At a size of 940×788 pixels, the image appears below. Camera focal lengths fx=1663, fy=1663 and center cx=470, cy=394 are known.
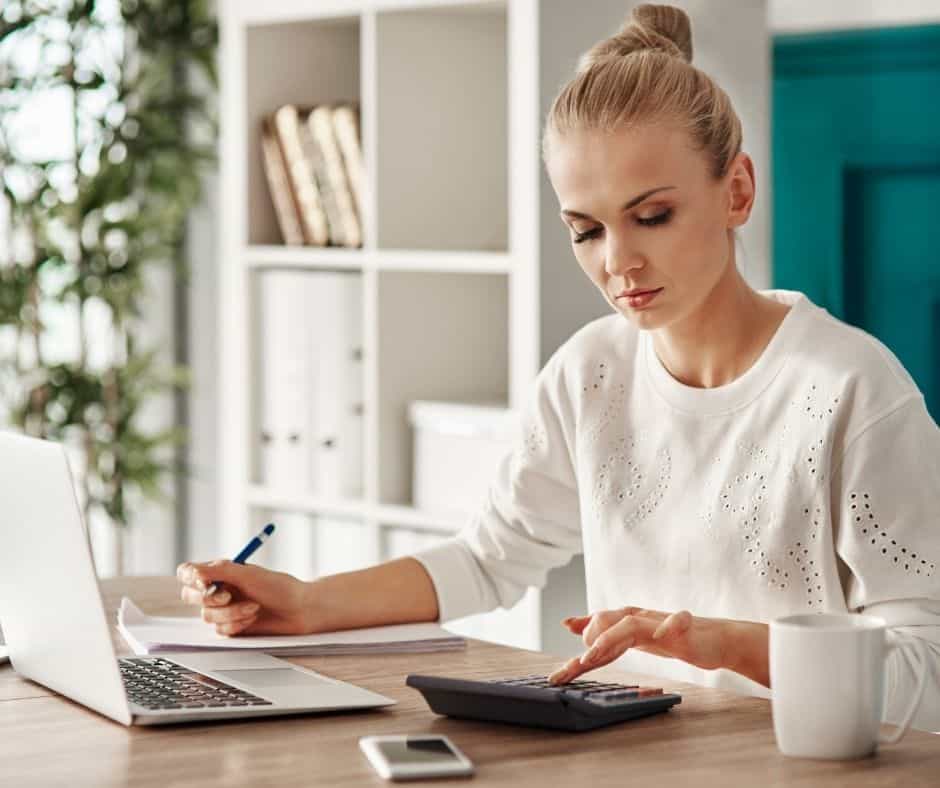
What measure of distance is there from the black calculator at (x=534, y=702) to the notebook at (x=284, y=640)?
1.08 ft

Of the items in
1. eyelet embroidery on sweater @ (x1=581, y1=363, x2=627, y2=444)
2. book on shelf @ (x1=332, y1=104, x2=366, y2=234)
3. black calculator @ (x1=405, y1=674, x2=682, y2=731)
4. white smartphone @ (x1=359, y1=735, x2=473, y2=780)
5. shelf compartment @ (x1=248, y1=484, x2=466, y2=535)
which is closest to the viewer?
white smartphone @ (x1=359, y1=735, x2=473, y2=780)

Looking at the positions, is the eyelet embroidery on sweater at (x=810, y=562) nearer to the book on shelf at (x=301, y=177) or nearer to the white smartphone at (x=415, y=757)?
the white smartphone at (x=415, y=757)

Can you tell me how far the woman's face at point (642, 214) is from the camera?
1667mm

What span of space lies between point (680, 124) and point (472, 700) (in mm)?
671

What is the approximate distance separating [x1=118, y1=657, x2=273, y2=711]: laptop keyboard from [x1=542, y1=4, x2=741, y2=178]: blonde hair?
0.66 m

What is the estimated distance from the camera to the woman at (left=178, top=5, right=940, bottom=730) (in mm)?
1626

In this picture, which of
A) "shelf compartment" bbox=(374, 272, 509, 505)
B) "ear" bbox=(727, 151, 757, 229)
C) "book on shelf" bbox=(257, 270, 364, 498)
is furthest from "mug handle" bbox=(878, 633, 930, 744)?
"book on shelf" bbox=(257, 270, 364, 498)

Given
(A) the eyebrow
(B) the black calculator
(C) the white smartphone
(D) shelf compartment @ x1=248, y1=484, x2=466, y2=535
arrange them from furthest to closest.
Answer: (D) shelf compartment @ x1=248, y1=484, x2=466, y2=535
(A) the eyebrow
(B) the black calculator
(C) the white smartphone

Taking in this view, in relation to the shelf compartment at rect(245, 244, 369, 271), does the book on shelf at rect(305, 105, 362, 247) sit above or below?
above

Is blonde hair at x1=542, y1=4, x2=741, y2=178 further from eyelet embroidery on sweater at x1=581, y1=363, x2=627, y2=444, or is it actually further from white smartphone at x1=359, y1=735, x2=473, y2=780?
white smartphone at x1=359, y1=735, x2=473, y2=780

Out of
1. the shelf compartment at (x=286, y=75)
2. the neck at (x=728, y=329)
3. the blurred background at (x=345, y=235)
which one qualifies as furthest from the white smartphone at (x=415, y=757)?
the shelf compartment at (x=286, y=75)

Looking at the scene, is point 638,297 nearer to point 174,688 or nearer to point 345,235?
point 174,688

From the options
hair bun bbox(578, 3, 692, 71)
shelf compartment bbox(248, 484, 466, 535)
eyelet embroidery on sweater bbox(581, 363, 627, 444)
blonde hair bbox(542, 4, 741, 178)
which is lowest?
shelf compartment bbox(248, 484, 466, 535)

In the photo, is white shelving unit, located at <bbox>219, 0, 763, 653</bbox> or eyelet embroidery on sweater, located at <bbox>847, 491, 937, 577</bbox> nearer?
eyelet embroidery on sweater, located at <bbox>847, 491, 937, 577</bbox>
